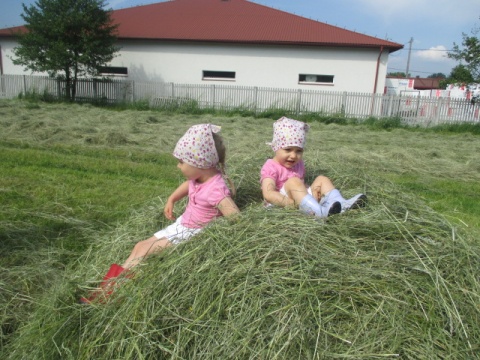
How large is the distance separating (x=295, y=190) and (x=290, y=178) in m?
0.16

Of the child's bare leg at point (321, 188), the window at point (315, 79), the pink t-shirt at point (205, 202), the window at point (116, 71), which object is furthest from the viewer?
the window at point (116, 71)

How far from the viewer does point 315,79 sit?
2036 cm

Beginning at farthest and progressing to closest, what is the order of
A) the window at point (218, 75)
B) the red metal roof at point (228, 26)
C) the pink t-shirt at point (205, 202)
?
the window at point (218, 75)
the red metal roof at point (228, 26)
the pink t-shirt at point (205, 202)

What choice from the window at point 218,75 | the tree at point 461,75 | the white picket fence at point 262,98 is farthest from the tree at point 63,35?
the tree at point 461,75

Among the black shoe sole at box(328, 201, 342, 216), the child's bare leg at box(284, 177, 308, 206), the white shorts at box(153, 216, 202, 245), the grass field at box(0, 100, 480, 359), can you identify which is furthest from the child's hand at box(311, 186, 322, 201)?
the white shorts at box(153, 216, 202, 245)

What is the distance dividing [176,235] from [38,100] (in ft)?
59.9

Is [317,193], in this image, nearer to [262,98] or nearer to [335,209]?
[335,209]

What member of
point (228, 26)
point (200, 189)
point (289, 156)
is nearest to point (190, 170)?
point (200, 189)

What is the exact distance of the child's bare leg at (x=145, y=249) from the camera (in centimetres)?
264

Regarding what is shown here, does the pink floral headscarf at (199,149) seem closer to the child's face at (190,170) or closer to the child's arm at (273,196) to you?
the child's face at (190,170)

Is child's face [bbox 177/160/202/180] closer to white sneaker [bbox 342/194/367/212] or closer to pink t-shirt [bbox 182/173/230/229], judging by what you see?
pink t-shirt [bbox 182/173/230/229]

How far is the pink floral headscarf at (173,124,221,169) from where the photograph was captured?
9.48ft

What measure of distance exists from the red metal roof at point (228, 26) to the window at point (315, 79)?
1509 mm

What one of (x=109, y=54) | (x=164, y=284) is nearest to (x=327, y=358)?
(x=164, y=284)
